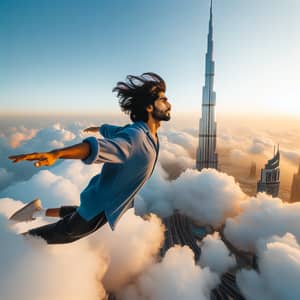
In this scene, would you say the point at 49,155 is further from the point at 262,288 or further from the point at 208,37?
the point at 208,37

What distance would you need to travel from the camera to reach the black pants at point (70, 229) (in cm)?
327

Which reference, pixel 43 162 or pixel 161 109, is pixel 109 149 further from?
pixel 161 109

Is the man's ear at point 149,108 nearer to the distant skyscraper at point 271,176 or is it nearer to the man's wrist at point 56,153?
the man's wrist at point 56,153

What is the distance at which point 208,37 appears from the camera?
347 ft

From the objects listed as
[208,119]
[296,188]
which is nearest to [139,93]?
[208,119]

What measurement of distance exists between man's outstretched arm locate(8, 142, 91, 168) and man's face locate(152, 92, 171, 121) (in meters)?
1.40

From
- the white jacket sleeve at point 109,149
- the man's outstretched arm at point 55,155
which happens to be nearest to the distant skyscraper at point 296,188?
the white jacket sleeve at point 109,149

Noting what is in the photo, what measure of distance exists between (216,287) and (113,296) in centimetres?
3707

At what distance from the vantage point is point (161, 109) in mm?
3078

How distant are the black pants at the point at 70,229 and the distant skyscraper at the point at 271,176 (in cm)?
12652

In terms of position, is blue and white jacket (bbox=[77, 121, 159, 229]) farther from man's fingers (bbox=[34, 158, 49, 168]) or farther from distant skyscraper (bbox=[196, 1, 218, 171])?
distant skyscraper (bbox=[196, 1, 218, 171])

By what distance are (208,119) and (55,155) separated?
115497 millimetres

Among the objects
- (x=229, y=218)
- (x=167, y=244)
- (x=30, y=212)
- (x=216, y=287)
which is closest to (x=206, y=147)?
(x=229, y=218)

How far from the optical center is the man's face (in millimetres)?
3070
